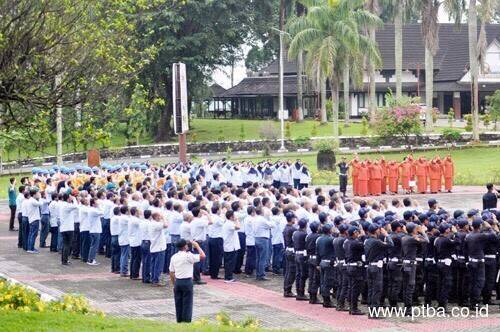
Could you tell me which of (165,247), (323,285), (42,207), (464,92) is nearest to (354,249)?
(323,285)

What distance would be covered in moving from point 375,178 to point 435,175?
7.43ft

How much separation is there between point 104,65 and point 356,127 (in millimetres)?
46855

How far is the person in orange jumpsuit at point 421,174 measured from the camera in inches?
1423

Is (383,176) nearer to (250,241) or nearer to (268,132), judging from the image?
(250,241)

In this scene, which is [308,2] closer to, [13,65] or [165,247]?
[165,247]

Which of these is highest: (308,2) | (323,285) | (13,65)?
(308,2)

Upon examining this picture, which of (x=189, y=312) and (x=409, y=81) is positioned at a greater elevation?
(x=409, y=81)

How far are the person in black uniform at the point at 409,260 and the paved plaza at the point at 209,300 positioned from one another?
18.7 inches

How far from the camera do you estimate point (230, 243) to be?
21.1 m

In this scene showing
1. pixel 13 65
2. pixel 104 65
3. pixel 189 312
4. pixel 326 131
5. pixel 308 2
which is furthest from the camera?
pixel 326 131

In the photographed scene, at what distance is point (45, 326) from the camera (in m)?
13.4

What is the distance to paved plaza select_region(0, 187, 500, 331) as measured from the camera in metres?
16.3

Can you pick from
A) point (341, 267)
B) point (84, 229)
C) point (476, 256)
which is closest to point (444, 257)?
point (476, 256)

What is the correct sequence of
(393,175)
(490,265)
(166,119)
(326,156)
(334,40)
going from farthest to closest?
(166,119), (334,40), (326,156), (393,175), (490,265)
